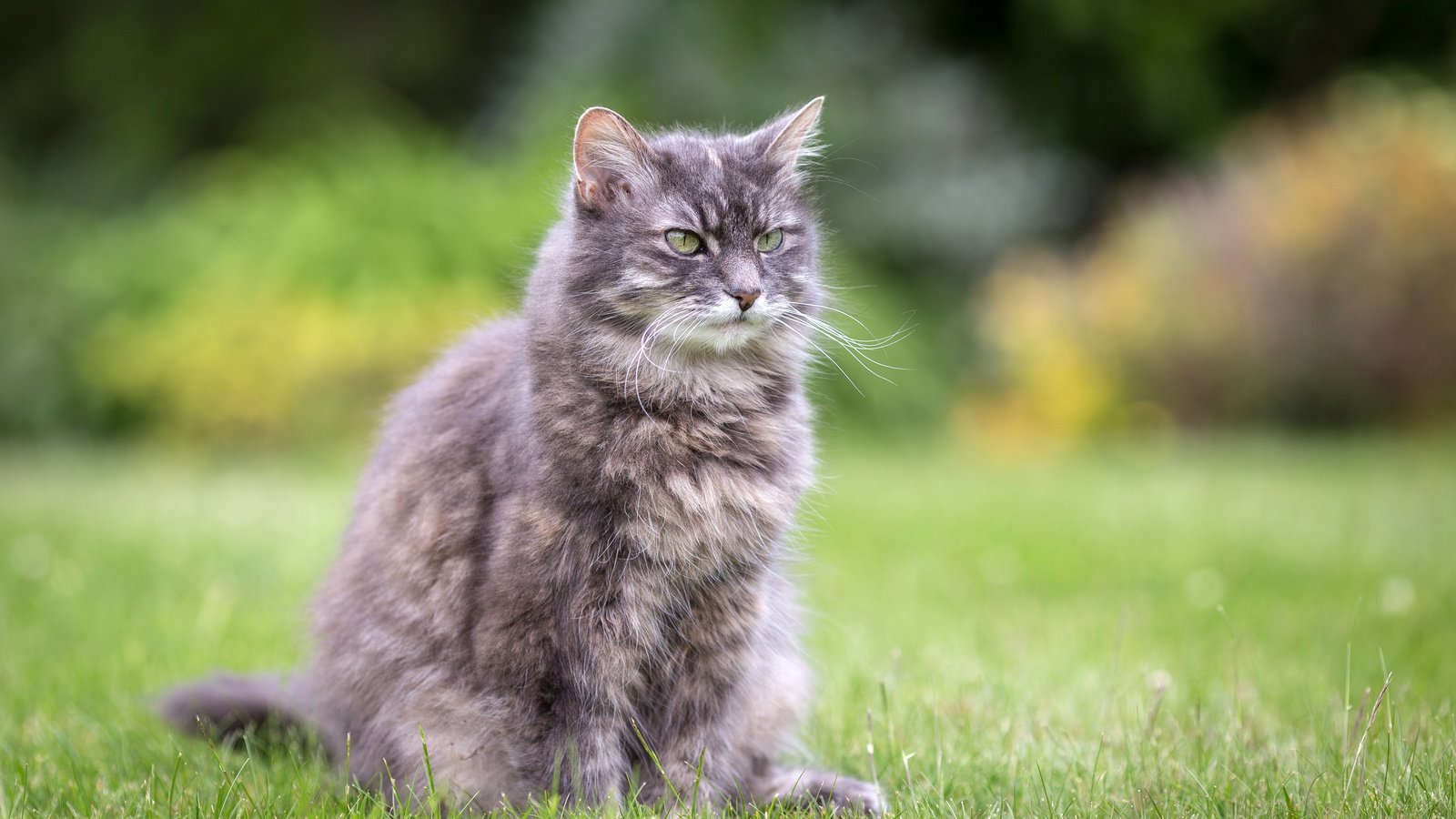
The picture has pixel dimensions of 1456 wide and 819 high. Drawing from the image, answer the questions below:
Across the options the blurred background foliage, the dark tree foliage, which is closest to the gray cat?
the blurred background foliage

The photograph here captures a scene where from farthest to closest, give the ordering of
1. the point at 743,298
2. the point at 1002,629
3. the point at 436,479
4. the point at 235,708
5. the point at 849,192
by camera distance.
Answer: the point at 849,192 < the point at 1002,629 < the point at 235,708 < the point at 436,479 < the point at 743,298

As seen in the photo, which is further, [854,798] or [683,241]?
[683,241]

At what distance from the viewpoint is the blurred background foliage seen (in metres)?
7.69

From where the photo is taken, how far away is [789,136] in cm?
280

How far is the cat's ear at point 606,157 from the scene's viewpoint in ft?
8.54

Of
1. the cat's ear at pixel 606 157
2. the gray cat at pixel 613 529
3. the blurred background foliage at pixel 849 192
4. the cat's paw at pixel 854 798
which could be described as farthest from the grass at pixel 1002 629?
the blurred background foliage at pixel 849 192

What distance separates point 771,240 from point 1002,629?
6.03 feet

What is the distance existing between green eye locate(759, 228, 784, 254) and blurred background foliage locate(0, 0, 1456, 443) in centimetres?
384

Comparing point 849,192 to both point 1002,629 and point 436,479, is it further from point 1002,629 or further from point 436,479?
point 436,479

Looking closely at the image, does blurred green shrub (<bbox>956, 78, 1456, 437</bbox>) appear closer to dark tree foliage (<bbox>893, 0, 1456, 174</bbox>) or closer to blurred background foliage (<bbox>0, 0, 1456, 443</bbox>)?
blurred background foliage (<bbox>0, 0, 1456, 443</bbox>)

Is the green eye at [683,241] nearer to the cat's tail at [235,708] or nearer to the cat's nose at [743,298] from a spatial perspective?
the cat's nose at [743,298]

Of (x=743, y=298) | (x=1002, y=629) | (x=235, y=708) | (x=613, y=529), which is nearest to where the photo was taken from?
(x=613, y=529)

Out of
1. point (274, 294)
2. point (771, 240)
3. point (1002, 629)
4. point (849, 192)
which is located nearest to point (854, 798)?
point (771, 240)

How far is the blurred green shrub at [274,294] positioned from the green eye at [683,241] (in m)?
4.41
